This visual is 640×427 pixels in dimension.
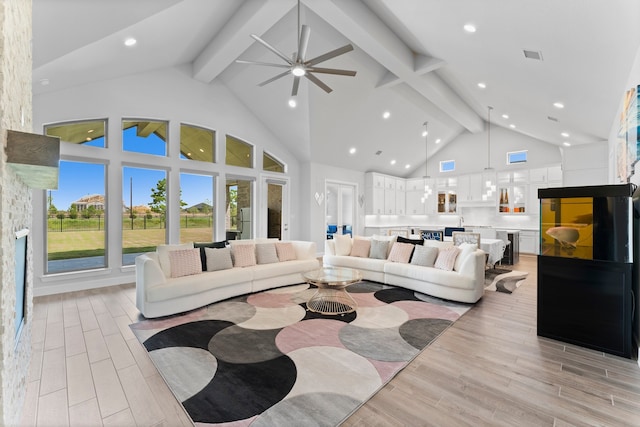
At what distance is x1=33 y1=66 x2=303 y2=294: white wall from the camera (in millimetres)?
4586

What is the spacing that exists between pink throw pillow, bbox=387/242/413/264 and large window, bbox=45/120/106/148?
220 inches

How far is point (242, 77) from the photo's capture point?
624 centimetres

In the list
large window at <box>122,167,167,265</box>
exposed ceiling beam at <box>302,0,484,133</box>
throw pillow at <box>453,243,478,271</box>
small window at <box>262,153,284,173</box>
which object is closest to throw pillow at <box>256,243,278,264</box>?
large window at <box>122,167,167,265</box>

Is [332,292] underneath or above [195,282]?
underneath

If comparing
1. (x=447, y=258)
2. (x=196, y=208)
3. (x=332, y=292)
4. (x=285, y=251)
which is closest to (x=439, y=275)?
(x=447, y=258)

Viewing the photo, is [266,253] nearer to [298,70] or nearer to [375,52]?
[298,70]

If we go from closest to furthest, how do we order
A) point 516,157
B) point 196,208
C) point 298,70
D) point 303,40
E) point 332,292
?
point 303,40, point 298,70, point 332,292, point 196,208, point 516,157

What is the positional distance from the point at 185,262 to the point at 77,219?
2.66 m

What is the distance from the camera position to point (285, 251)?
530 centimetres

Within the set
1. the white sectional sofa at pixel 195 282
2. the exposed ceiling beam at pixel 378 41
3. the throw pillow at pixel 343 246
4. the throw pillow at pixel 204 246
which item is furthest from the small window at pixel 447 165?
the throw pillow at pixel 204 246

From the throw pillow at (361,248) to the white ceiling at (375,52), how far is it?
305 centimetres

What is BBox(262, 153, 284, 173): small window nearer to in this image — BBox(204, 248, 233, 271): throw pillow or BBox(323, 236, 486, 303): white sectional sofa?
BBox(204, 248, 233, 271): throw pillow

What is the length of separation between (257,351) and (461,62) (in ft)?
16.6

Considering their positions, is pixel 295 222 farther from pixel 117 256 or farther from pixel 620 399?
pixel 620 399
